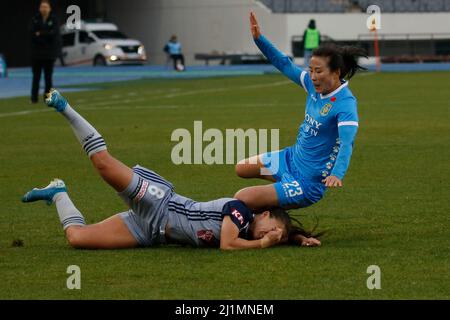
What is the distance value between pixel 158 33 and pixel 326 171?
56122 mm

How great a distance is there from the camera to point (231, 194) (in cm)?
1269

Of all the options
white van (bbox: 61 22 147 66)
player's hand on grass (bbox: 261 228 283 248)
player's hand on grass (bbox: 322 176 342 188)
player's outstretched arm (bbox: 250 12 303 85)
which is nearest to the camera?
player's hand on grass (bbox: 322 176 342 188)

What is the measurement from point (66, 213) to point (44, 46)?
18432 mm

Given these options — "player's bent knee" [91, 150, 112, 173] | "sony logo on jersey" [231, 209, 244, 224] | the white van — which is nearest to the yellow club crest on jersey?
"sony logo on jersey" [231, 209, 244, 224]

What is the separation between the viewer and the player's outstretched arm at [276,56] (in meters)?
10.4

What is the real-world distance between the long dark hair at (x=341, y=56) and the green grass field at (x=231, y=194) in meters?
1.37

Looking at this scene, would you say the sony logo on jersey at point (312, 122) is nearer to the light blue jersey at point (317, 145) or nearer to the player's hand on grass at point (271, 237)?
the light blue jersey at point (317, 145)

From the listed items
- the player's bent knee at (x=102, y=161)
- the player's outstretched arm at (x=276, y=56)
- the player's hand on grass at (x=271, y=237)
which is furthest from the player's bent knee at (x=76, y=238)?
the player's outstretched arm at (x=276, y=56)

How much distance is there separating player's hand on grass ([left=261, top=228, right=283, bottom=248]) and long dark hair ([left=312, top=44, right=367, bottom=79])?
144 cm

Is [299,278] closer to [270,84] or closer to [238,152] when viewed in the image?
[238,152]

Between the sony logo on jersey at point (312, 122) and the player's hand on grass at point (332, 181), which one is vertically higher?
the sony logo on jersey at point (312, 122)

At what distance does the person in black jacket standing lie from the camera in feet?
90.1

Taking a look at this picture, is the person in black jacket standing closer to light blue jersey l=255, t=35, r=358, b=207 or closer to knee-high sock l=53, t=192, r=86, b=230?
knee-high sock l=53, t=192, r=86, b=230
